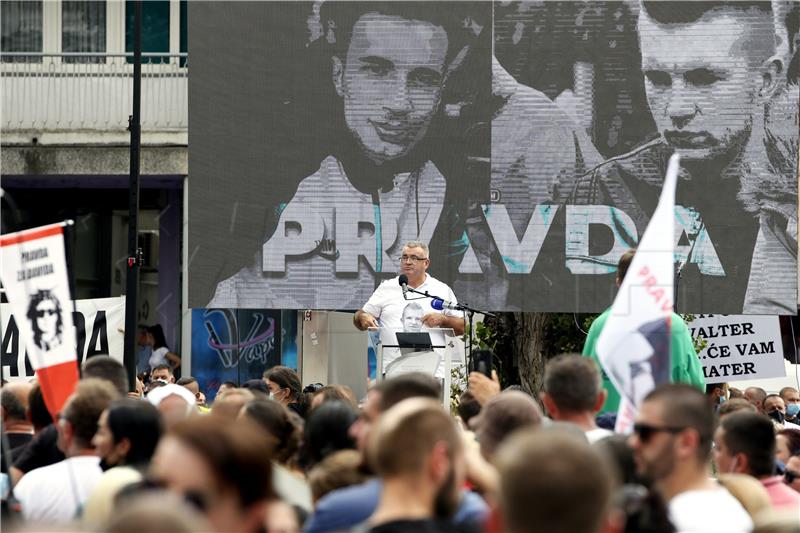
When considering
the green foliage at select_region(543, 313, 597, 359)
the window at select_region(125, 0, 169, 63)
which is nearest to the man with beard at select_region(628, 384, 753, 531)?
the green foliage at select_region(543, 313, 597, 359)

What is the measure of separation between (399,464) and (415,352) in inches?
263

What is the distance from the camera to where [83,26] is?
882 inches

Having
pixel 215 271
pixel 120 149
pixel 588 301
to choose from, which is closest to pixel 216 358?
pixel 120 149

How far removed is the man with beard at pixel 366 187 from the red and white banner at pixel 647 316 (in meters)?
7.65

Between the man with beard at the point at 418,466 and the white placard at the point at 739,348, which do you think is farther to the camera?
the white placard at the point at 739,348

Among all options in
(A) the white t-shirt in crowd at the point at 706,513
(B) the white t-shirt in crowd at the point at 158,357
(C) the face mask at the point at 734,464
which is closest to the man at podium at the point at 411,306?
(C) the face mask at the point at 734,464

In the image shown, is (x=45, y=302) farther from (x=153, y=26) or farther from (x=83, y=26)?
(x=83, y=26)

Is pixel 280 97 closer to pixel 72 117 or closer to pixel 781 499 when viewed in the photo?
pixel 72 117

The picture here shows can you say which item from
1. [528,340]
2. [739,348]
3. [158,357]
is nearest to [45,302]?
[528,340]

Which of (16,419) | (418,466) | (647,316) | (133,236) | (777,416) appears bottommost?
(777,416)

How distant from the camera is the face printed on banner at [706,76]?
14.4m

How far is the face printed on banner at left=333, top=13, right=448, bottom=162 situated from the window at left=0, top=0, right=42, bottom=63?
31.0 feet

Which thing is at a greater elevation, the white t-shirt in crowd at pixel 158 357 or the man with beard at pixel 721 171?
the man with beard at pixel 721 171

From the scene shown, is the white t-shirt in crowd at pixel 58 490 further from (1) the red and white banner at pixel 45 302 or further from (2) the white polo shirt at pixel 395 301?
(2) the white polo shirt at pixel 395 301
